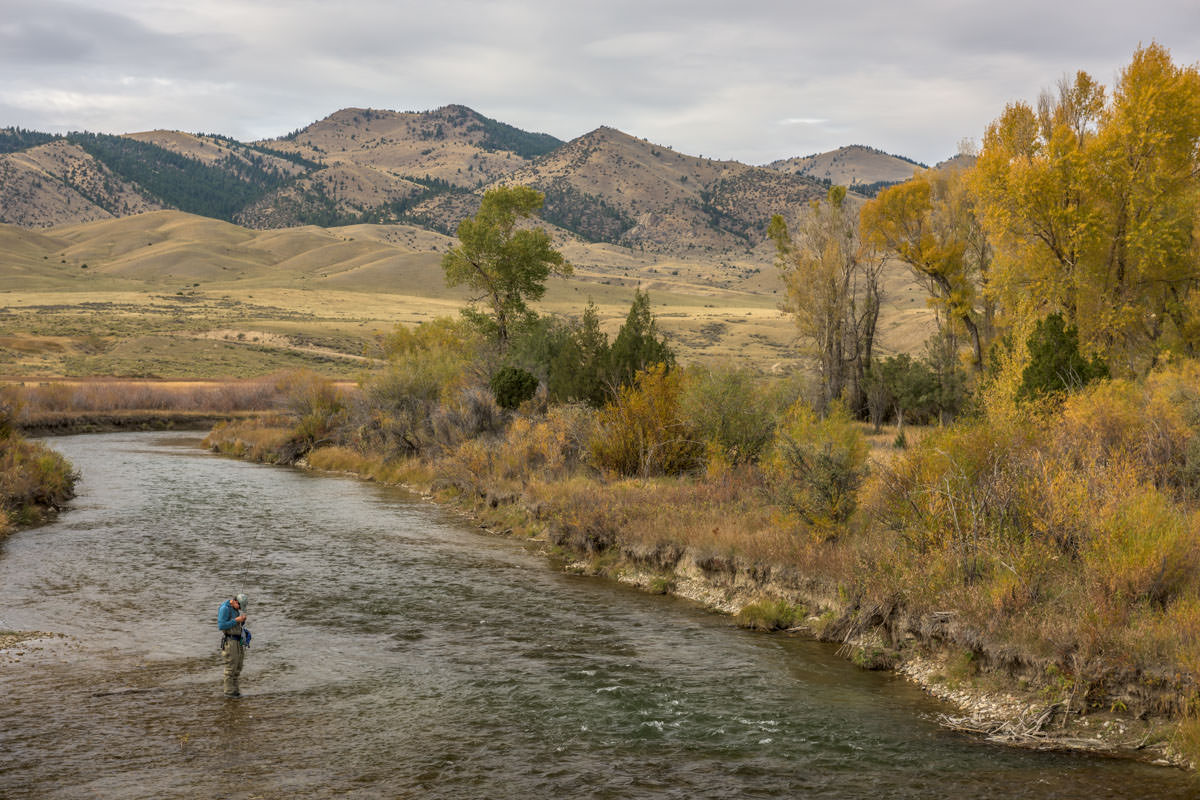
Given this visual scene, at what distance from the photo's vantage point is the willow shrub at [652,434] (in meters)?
27.5

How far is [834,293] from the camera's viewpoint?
46.7 meters

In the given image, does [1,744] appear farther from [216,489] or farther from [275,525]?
[216,489]

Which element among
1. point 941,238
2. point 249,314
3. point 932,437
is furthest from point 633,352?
point 249,314

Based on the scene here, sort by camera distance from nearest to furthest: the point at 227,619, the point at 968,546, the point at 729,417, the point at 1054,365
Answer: the point at 227,619
the point at 968,546
the point at 1054,365
the point at 729,417

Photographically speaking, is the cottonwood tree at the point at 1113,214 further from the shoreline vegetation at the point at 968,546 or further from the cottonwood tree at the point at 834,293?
the cottonwood tree at the point at 834,293

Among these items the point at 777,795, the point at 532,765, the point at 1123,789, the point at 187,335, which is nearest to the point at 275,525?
the point at 532,765

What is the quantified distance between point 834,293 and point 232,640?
127 feet

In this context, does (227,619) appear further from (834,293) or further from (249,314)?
(249,314)

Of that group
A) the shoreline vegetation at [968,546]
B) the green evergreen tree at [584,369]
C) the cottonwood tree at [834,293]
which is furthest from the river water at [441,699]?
the cottonwood tree at [834,293]

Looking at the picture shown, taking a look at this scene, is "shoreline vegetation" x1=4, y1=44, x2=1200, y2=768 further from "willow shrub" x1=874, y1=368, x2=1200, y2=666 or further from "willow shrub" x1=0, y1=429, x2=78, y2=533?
"willow shrub" x1=0, y1=429, x2=78, y2=533

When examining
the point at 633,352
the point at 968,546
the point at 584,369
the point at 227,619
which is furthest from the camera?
the point at 584,369

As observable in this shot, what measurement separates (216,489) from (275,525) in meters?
8.77

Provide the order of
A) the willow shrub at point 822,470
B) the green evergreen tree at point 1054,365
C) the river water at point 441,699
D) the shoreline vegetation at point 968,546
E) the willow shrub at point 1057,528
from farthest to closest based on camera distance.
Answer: the green evergreen tree at point 1054,365, the willow shrub at point 822,470, the willow shrub at point 1057,528, the shoreline vegetation at point 968,546, the river water at point 441,699

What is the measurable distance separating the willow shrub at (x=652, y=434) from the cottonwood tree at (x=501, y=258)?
25.0m
